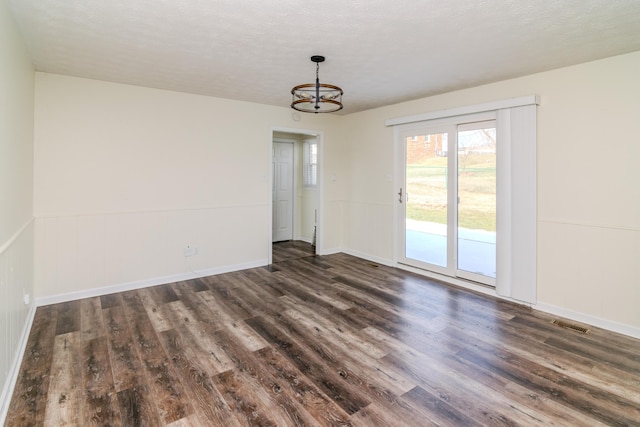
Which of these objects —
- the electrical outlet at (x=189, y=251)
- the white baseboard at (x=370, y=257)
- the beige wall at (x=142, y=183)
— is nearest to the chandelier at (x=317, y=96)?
the beige wall at (x=142, y=183)

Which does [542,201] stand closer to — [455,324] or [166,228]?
[455,324]

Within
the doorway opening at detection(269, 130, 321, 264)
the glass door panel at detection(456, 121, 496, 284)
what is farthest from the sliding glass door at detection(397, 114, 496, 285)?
the doorway opening at detection(269, 130, 321, 264)

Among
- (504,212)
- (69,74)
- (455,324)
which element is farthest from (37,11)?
(504,212)

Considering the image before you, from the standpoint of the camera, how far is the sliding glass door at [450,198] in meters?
3.96

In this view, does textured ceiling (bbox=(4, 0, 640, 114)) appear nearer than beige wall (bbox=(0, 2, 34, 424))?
No

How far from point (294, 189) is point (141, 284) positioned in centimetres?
373

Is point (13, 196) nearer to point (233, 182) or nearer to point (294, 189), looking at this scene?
point (233, 182)

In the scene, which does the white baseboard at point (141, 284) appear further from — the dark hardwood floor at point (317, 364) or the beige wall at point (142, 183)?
the dark hardwood floor at point (317, 364)

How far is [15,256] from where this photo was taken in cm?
237

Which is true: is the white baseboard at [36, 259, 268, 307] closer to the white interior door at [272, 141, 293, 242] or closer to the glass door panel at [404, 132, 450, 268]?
the white interior door at [272, 141, 293, 242]

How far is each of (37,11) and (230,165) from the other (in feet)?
8.79

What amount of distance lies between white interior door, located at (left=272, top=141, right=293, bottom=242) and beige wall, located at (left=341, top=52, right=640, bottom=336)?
13.5 ft

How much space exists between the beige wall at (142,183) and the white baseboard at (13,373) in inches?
35.0

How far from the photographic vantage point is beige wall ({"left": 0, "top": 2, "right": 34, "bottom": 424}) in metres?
1.99
